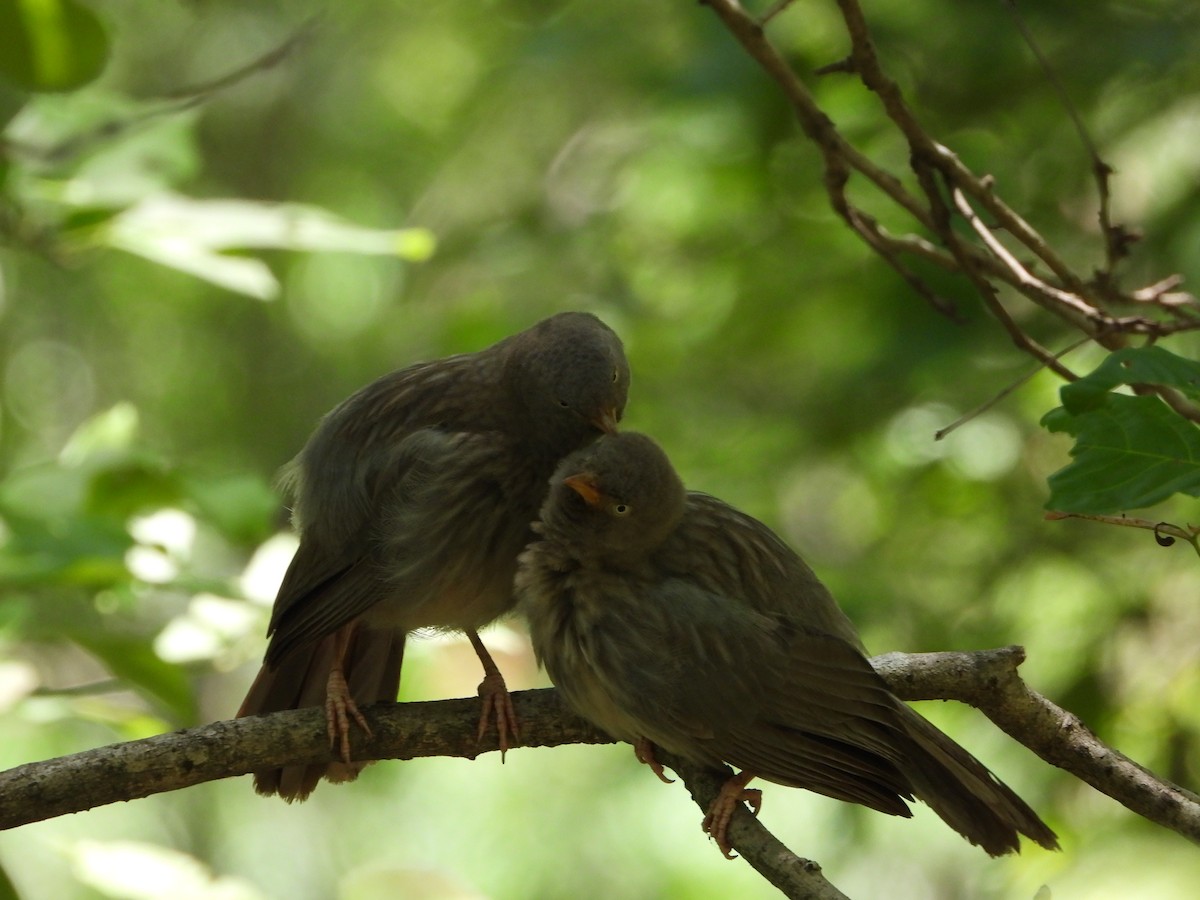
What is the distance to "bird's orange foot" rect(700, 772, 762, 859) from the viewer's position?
2.74 meters

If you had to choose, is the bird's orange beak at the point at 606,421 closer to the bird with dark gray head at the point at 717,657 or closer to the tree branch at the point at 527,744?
the bird with dark gray head at the point at 717,657

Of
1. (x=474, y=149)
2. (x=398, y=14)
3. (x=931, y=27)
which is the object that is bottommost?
(x=931, y=27)

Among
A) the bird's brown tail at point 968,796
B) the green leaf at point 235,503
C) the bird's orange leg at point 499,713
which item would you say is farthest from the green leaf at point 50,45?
the bird's brown tail at point 968,796

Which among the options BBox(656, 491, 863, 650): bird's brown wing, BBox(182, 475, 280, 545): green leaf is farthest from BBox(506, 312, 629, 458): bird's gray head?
BBox(182, 475, 280, 545): green leaf

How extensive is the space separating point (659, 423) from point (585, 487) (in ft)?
8.23

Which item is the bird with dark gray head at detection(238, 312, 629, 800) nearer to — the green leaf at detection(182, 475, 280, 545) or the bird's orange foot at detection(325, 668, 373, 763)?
the bird's orange foot at detection(325, 668, 373, 763)

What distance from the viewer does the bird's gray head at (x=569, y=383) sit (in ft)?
10.9

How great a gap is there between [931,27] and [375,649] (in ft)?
9.35

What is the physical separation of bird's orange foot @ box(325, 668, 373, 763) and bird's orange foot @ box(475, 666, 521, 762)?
10.5 inches

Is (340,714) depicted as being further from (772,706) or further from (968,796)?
(968,796)

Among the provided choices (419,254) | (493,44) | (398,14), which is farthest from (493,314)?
(398,14)

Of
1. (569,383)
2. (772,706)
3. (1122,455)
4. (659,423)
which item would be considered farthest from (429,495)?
→ (659,423)

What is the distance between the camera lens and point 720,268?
550 cm

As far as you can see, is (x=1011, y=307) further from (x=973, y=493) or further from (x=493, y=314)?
(x=493, y=314)
